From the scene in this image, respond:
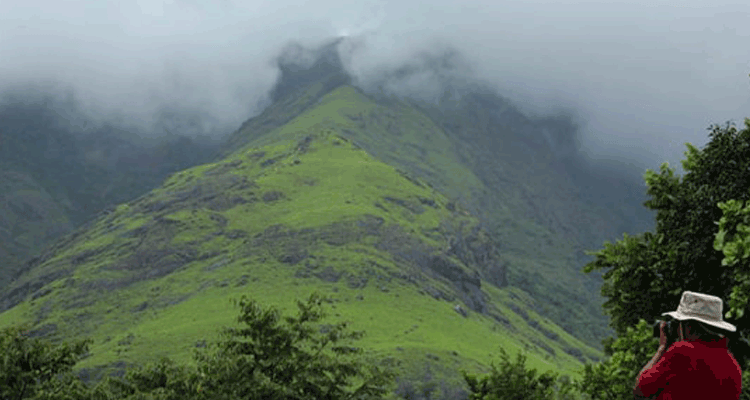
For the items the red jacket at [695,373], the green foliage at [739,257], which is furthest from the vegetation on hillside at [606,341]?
the red jacket at [695,373]

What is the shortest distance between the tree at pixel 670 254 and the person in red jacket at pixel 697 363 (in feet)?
45.8

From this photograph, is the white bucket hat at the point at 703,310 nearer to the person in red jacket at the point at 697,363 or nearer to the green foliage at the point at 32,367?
the person in red jacket at the point at 697,363

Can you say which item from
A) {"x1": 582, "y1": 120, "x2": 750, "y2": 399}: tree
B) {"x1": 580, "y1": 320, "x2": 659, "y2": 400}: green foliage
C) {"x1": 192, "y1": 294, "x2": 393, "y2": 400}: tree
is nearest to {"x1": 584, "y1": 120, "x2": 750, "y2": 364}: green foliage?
{"x1": 582, "y1": 120, "x2": 750, "y2": 399}: tree

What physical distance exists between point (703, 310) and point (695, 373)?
77 centimetres

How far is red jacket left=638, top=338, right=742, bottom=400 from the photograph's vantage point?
1026 centimetres

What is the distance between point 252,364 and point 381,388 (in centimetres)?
740

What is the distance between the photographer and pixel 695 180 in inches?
1101

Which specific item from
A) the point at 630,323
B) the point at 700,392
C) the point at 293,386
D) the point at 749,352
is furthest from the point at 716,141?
the point at 293,386

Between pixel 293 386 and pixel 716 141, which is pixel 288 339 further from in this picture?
pixel 716 141

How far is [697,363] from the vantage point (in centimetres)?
1026

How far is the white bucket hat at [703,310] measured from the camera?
10281 millimetres

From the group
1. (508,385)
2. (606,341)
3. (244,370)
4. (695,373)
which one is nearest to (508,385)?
(508,385)

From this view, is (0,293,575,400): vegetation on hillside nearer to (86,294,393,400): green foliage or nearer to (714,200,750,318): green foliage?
(86,294,393,400): green foliage

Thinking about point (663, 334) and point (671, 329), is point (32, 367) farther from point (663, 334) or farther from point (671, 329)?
point (671, 329)
